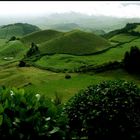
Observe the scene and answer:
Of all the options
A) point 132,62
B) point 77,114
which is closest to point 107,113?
point 77,114

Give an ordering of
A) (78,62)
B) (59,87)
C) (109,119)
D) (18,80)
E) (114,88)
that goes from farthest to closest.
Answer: (78,62) → (18,80) → (59,87) → (114,88) → (109,119)

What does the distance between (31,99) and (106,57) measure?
3539 inches

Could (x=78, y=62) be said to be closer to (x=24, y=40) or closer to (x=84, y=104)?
(x=24, y=40)

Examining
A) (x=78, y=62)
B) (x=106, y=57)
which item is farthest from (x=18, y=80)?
(x=106, y=57)

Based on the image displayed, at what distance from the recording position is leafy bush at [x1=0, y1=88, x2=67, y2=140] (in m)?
11.0

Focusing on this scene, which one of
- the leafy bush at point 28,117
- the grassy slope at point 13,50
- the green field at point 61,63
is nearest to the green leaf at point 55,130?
the leafy bush at point 28,117

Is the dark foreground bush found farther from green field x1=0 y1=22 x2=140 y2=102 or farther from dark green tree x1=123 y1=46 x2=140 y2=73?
dark green tree x1=123 y1=46 x2=140 y2=73

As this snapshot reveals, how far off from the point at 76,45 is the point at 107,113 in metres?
112

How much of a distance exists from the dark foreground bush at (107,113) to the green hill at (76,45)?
10105 cm

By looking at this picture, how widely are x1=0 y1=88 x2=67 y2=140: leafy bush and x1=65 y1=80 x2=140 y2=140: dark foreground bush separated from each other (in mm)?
1728

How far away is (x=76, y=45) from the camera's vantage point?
125m

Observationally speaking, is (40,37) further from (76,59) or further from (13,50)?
(76,59)

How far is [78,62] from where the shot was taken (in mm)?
95500

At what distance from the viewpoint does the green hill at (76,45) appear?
11975 cm
